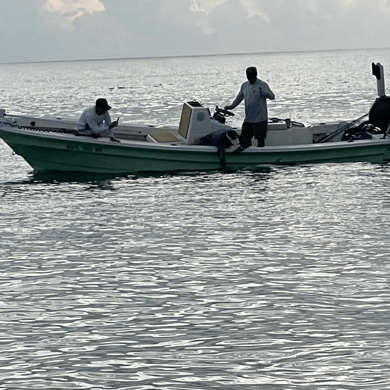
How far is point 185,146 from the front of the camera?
17109 mm

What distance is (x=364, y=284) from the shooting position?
30.3ft

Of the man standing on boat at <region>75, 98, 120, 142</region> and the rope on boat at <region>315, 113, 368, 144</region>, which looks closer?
the man standing on boat at <region>75, 98, 120, 142</region>

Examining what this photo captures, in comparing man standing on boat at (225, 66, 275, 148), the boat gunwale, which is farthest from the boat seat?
man standing on boat at (225, 66, 275, 148)

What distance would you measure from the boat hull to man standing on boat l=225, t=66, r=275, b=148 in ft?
1.32

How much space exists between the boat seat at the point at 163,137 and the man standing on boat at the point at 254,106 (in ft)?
5.49

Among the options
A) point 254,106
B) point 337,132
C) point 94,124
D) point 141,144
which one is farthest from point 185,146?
point 337,132

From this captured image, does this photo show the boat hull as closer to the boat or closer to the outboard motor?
the boat

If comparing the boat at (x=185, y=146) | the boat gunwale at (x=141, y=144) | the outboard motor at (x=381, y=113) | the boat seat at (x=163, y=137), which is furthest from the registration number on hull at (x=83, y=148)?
the outboard motor at (x=381, y=113)

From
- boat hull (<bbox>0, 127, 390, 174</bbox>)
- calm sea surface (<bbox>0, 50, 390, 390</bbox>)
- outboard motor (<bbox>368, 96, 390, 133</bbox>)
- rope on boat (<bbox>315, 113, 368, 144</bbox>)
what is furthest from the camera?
rope on boat (<bbox>315, 113, 368, 144</bbox>)

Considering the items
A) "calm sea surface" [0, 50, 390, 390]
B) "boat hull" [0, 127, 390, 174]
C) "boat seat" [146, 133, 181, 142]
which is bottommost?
"calm sea surface" [0, 50, 390, 390]

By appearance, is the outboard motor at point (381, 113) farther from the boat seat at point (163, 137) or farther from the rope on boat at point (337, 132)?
the boat seat at point (163, 137)

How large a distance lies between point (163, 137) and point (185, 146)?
1344 millimetres

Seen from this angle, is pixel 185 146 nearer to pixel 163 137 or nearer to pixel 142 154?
pixel 142 154

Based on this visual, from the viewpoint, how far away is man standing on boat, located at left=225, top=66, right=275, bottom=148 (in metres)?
17.1
